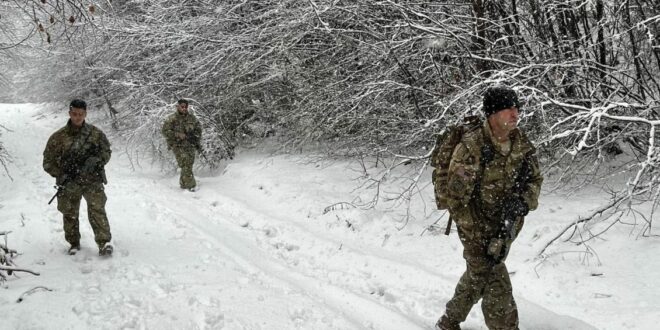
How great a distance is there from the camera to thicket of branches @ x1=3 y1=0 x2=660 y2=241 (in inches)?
228

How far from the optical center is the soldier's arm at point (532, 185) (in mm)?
3352

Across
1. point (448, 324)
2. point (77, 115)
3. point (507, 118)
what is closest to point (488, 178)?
point (507, 118)

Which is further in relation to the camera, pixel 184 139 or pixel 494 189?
pixel 184 139

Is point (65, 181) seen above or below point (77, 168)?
below

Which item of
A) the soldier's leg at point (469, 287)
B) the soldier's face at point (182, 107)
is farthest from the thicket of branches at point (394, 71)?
the soldier's leg at point (469, 287)

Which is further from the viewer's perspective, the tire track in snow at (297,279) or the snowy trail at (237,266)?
the tire track in snow at (297,279)

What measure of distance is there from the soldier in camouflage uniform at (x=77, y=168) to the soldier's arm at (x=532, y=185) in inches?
185

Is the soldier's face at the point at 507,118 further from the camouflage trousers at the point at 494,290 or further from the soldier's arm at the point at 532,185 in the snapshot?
the camouflage trousers at the point at 494,290

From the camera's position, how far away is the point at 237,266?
223 inches

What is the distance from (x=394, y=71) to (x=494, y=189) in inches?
199

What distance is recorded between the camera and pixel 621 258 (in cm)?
510

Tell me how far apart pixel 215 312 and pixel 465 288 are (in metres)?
2.16

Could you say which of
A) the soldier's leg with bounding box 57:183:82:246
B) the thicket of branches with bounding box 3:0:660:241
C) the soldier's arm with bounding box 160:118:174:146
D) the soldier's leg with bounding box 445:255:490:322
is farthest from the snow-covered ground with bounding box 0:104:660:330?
the soldier's arm with bounding box 160:118:174:146

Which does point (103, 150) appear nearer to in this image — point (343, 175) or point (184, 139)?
point (343, 175)
